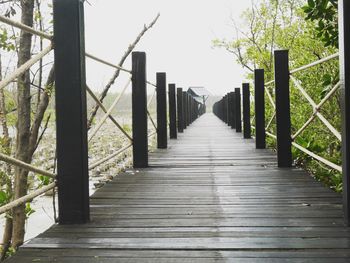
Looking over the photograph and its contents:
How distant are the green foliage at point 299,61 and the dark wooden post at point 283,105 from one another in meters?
0.30

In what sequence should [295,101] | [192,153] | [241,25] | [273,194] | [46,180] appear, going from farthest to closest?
[241,25]
[295,101]
[192,153]
[46,180]
[273,194]

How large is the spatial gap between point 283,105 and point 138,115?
1241mm

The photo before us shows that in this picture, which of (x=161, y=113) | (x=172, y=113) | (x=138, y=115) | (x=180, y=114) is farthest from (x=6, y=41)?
(x=180, y=114)

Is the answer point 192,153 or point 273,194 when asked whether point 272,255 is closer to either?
point 273,194

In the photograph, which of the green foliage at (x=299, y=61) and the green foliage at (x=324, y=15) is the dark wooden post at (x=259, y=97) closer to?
the green foliage at (x=299, y=61)

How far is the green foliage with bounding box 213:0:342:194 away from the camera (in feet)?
15.3

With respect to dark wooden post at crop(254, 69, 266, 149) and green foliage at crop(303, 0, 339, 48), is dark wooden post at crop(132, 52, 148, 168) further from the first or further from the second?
dark wooden post at crop(254, 69, 266, 149)

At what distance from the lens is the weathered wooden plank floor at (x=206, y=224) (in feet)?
5.27

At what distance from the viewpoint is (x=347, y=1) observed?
1.86 m

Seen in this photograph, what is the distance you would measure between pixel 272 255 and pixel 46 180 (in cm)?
241

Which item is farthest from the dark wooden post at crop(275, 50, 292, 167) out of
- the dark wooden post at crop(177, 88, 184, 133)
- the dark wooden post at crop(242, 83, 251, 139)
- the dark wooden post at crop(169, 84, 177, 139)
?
the dark wooden post at crop(177, 88, 184, 133)

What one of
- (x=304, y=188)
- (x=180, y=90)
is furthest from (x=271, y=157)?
(x=180, y=90)

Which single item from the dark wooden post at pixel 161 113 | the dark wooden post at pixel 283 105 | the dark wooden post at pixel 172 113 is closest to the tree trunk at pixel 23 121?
the dark wooden post at pixel 283 105

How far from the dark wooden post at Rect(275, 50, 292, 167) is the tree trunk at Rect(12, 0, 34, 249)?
2.09 metres
